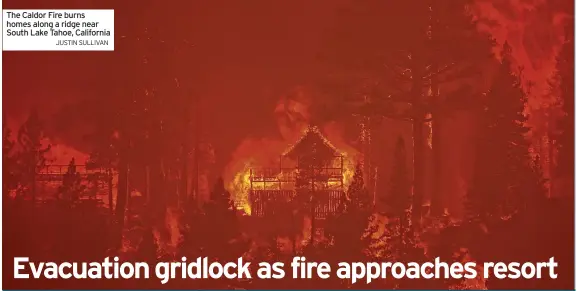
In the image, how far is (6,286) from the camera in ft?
11.0

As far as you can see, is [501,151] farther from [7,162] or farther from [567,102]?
[7,162]

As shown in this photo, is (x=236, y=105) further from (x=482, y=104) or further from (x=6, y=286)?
(x=6, y=286)

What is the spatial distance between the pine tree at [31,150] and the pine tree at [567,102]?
2.75 metres

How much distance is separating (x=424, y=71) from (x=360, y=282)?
1.20 m

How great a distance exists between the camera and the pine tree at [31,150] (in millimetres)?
3289

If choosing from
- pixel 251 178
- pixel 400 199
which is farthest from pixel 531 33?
pixel 251 178

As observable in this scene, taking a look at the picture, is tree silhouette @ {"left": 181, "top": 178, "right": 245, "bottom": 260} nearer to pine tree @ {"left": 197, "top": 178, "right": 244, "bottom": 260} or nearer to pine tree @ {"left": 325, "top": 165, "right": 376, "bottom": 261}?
pine tree @ {"left": 197, "top": 178, "right": 244, "bottom": 260}

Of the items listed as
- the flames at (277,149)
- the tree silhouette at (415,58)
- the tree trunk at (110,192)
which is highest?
the tree silhouette at (415,58)

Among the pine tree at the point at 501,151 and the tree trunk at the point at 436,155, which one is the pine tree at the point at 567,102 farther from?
the tree trunk at the point at 436,155

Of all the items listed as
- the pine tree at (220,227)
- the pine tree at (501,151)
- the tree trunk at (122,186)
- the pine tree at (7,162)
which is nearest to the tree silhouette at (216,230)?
the pine tree at (220,227)

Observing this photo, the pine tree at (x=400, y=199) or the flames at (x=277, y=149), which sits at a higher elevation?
the flames at (x=277, y=149)
